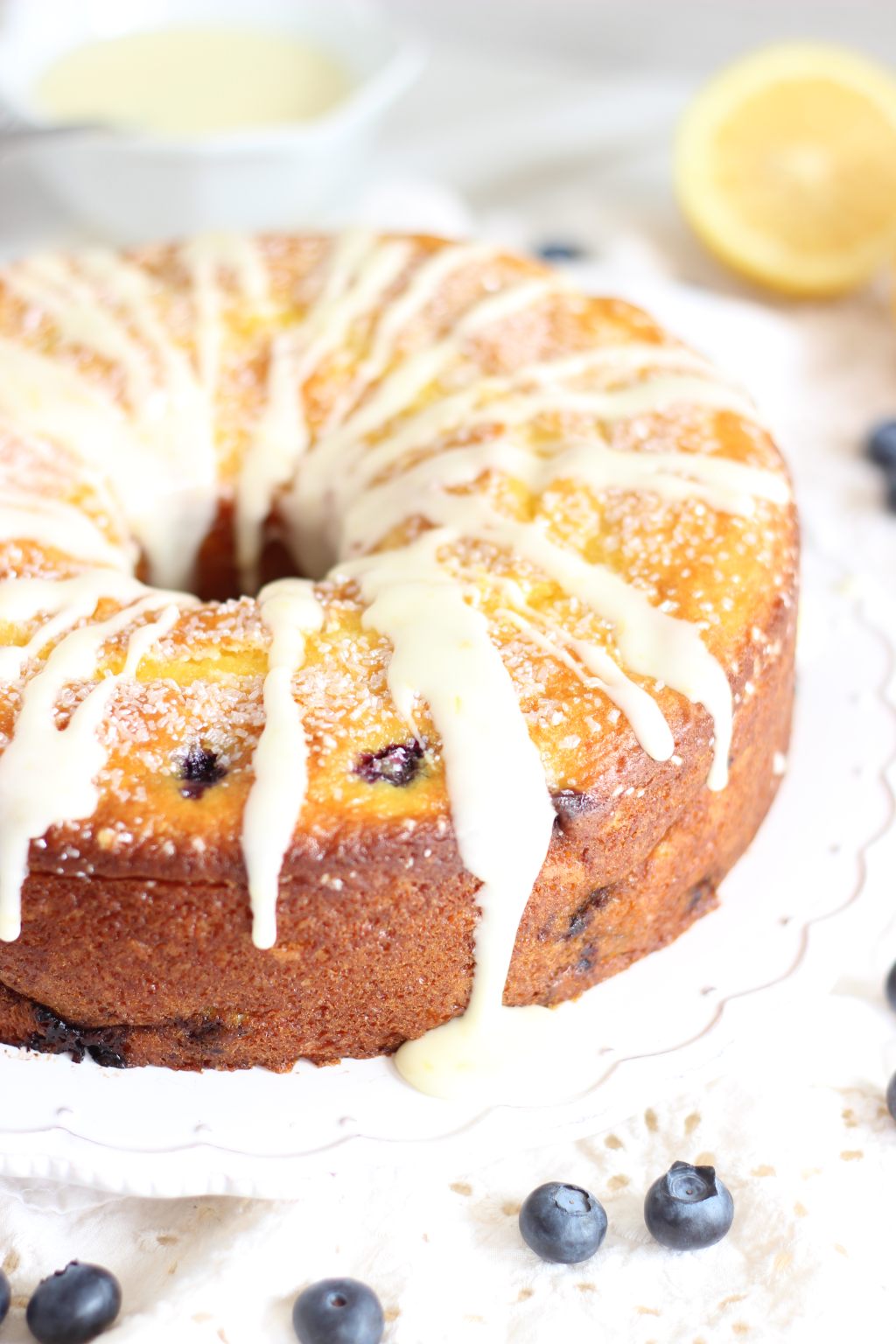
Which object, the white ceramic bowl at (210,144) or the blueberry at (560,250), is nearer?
the white ceramic bowl at (210,144)

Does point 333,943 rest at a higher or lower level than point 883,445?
higher

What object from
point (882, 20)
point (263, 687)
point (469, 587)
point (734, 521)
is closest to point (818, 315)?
point (882, 20)

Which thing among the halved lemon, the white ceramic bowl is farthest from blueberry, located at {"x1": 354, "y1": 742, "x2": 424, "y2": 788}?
the halved lemon

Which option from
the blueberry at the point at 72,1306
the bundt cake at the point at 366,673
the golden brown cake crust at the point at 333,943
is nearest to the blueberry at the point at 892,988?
the bundt cake at the point at 366,673

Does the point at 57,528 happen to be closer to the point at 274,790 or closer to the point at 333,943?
the point at 274,790

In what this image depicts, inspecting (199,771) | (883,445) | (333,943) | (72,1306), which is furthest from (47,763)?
(883,445)

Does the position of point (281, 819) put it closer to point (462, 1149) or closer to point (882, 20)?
point (462, 1149)

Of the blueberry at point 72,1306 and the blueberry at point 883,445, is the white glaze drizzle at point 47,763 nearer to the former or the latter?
the blueberry at point 72,1306
